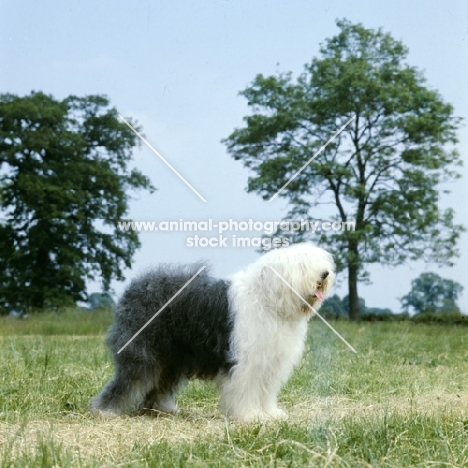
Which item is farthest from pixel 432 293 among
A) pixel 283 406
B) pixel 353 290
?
pixel 283 406

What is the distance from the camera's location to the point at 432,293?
8031 millimetres

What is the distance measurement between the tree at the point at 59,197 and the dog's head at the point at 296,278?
140cm

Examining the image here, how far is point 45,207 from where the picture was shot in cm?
769

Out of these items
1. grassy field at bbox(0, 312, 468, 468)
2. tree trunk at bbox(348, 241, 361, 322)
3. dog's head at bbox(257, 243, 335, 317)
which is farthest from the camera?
tree trunk at bbox(348, 241, 361, 322)

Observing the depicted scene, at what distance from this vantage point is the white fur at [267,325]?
453cm

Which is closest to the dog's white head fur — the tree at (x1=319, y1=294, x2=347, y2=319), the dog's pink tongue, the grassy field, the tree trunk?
the dog's pink tongue

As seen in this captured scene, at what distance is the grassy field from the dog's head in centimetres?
64

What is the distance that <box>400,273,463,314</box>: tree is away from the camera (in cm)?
784

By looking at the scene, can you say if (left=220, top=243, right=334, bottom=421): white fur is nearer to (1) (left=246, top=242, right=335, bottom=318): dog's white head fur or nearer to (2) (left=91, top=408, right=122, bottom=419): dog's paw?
(1) (left=246, top=242, right=335, bottom=318): dog's white head fur

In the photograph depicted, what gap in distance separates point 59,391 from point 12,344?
185cm

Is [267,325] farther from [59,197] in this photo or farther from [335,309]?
[59,197]

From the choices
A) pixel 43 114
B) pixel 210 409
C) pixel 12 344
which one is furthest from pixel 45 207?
pixel 210 409
